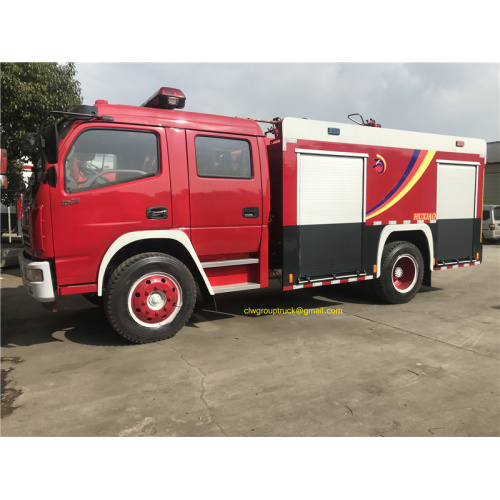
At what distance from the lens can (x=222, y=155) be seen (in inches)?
194

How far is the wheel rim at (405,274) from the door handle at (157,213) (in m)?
4.05

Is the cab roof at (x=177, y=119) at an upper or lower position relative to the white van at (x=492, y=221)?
upper

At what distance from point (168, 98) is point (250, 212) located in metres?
1.74

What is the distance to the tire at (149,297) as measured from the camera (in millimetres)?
4395

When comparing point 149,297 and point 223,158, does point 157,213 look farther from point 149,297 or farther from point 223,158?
point 223,158

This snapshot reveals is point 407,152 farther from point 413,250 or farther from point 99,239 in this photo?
point 99,239

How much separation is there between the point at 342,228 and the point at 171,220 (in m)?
2.64

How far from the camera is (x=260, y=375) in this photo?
149 inches

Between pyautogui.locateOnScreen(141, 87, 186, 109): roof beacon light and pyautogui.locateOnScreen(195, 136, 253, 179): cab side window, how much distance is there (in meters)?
0.53

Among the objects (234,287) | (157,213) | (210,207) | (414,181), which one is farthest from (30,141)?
(414,181)

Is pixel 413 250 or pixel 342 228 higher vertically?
pixel 342 228

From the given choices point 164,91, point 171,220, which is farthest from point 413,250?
point 164,91

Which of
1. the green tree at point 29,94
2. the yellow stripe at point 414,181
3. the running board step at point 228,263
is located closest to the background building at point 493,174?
the yellow stripe at point 414,181

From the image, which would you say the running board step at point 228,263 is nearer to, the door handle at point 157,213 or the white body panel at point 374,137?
the door handle at point 157,213
